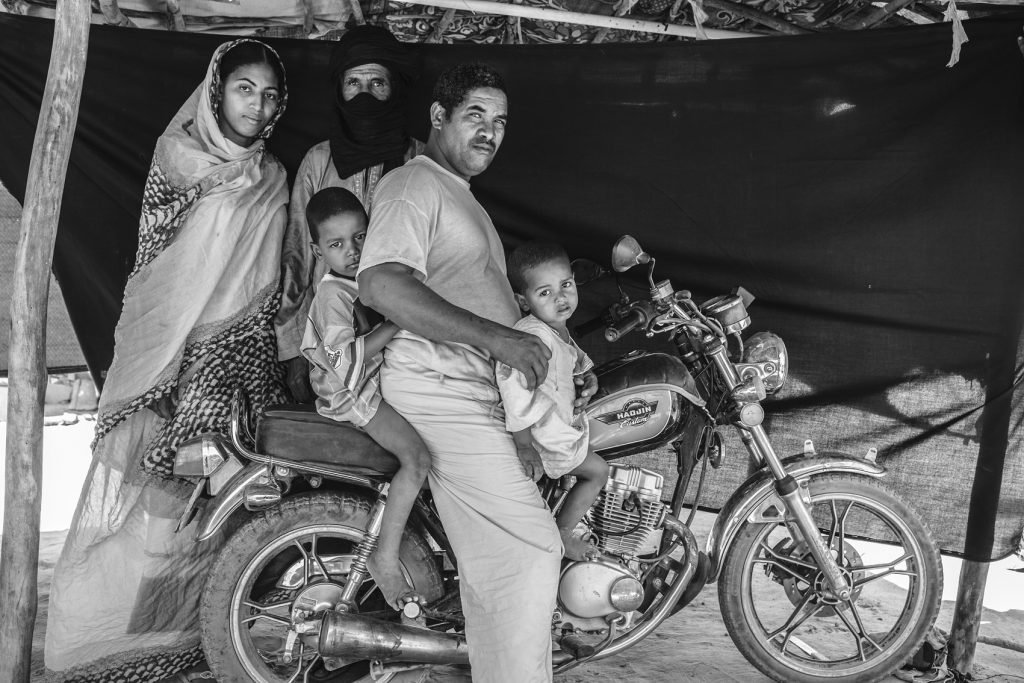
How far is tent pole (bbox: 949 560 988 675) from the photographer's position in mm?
3246

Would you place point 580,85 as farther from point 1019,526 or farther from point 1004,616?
point 1004,616

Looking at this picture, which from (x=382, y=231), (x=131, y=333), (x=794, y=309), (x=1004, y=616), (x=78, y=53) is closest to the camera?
(x=382, y=231)

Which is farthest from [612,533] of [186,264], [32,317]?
[32,317]

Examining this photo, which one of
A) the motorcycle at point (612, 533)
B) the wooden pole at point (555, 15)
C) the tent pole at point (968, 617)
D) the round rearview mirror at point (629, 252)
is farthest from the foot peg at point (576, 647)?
the wooden pole at point (555, 15)

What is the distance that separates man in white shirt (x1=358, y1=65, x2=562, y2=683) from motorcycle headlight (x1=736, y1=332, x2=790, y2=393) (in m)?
0.86

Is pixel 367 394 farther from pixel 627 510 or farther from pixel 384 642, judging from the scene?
pixel 627 510

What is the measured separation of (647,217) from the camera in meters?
3.36

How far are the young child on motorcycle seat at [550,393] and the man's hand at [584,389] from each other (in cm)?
3

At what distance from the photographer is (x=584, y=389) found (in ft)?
8.53

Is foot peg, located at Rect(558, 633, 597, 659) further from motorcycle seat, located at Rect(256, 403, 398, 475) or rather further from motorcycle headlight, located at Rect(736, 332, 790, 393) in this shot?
motorcycle headlight, located at Rect(736, 332, 790, 393)

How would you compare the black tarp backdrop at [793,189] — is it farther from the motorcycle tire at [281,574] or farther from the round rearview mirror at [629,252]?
the motorcycle tire at [281,574]

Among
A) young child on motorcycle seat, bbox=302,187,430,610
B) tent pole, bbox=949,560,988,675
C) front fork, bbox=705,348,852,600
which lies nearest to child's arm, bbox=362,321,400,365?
young child on motorcycle seat, bbox=302,187,430,610

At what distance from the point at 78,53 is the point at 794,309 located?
2768 millimetres

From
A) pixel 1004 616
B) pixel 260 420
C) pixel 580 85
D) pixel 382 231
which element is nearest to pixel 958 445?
pixel 1004 616
